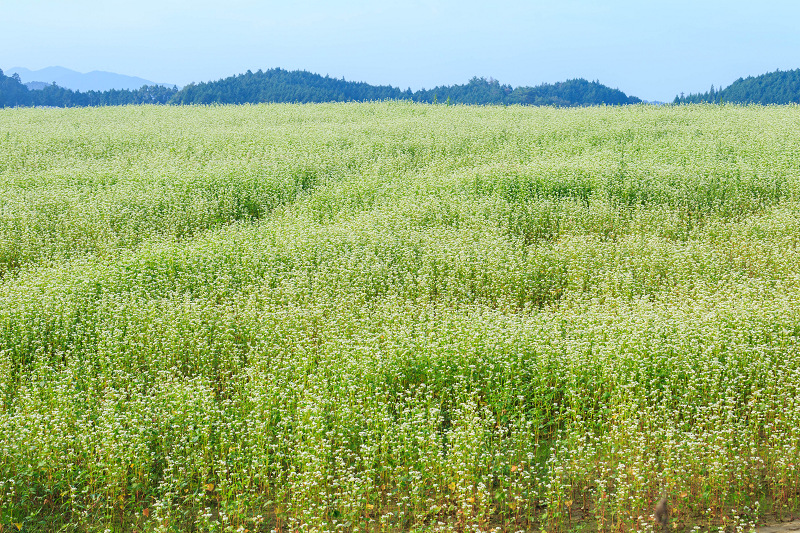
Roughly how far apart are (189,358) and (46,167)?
53.5 ft

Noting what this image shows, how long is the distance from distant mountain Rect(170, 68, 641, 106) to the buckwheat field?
59783 millimetres

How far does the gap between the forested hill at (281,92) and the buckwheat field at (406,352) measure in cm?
6040

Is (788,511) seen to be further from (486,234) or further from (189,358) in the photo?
(486,234)

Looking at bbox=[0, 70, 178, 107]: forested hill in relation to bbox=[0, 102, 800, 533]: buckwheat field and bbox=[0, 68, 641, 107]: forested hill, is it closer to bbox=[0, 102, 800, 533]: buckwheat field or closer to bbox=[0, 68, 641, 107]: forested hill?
bbox=[0, 68, 641, 107]: forested hill

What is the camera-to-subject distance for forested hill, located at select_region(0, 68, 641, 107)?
76.5m

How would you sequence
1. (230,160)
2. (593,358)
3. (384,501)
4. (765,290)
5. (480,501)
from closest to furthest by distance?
(480,501), (384,501), (593,358), (765,290), (230,160)

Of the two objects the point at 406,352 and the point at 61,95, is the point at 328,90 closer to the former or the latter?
the point at 61,95

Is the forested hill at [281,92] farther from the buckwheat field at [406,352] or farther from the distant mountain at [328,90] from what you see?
the buckwheat field at [406,352]

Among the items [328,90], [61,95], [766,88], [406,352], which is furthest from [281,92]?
[406,352]

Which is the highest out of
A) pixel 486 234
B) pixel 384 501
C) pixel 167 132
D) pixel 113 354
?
pixel 167 132

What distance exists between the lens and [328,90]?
8356 cm

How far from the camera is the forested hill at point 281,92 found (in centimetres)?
7650

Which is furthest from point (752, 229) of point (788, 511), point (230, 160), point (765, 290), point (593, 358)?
point (230, 160)

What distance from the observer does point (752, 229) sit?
13.5 meters
